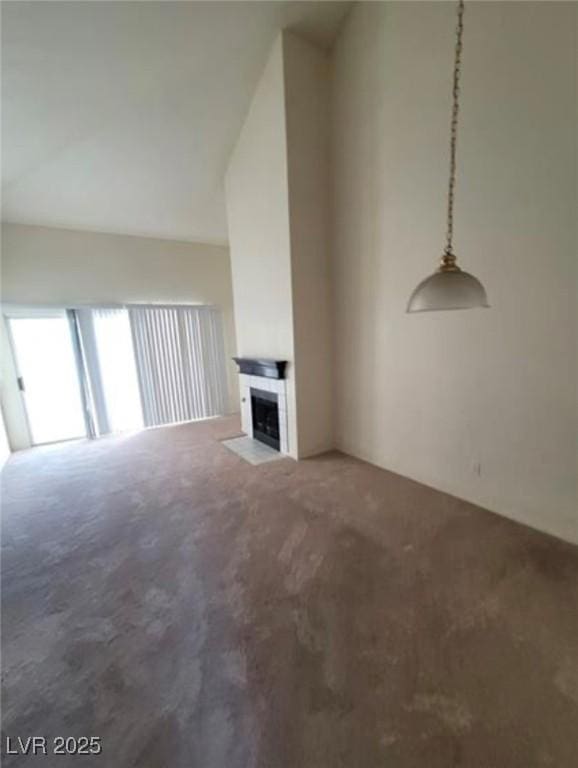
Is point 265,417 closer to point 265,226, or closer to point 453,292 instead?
point 265,226

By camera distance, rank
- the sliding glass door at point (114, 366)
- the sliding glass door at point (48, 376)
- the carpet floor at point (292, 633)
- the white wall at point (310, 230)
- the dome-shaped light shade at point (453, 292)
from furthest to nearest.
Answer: the sliding glass door at point (114, 366), the sliding glass door at point (48, 376), the white wall at point (310, 230), the dome-shaped light shade at point (453, 292), the carpet floor at point (292, 633)

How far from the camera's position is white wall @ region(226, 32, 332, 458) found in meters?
3.68

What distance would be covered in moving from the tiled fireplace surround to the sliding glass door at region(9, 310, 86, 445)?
2.71 metres

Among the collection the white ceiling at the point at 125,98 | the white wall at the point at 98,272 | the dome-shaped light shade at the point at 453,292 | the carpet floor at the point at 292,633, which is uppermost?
the white ceiling at the point at 125,98

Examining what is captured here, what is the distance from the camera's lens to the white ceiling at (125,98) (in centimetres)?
269

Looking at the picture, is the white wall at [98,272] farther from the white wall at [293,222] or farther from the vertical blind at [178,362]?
the white wall at [293,222]

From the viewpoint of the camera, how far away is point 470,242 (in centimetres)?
274

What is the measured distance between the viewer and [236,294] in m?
5.08

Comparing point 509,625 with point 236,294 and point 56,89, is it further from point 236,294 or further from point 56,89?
point 56,89

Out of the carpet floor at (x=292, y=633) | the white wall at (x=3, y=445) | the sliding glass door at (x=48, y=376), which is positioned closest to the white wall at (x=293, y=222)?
the carpet floor at (x=292, y=633)

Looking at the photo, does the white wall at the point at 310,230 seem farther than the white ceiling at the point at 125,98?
Yes

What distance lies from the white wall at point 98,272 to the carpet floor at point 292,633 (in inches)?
132

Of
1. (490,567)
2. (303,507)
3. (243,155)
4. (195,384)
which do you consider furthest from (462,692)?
(195,384)

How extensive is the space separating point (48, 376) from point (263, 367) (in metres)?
3.58
